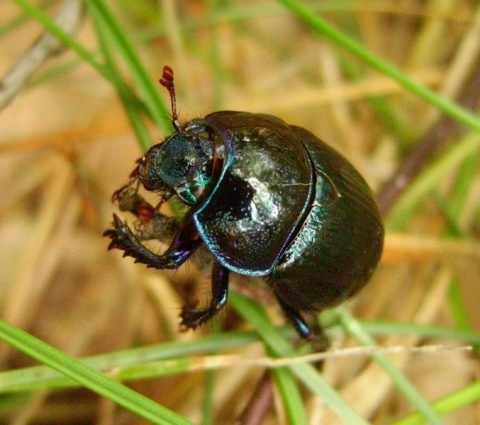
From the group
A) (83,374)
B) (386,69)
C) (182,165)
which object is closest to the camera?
(83,374)

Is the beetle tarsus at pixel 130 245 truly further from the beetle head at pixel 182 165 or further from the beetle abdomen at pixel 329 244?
the beetle abdomen at pixel 329 244

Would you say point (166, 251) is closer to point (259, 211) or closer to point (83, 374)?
point (259, 211)

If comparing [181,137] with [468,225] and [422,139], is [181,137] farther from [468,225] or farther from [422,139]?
[468,225]

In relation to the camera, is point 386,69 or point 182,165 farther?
point 386,69

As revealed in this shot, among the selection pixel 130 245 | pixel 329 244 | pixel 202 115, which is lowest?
pixel 329 244

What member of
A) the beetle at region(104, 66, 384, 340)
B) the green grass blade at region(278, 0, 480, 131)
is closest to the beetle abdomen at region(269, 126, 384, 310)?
the beetle at region(104, 66, 384, 340)

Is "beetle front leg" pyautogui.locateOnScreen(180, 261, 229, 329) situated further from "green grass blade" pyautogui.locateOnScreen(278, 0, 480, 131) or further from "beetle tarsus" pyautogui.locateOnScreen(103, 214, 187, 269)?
"green grass blade" pyautogui.locateOnScreen(278, 0, 480, 131)

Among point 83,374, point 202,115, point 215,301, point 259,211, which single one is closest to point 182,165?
point 259,211

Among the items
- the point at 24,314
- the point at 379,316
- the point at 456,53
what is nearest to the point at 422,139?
the point at 456,53
